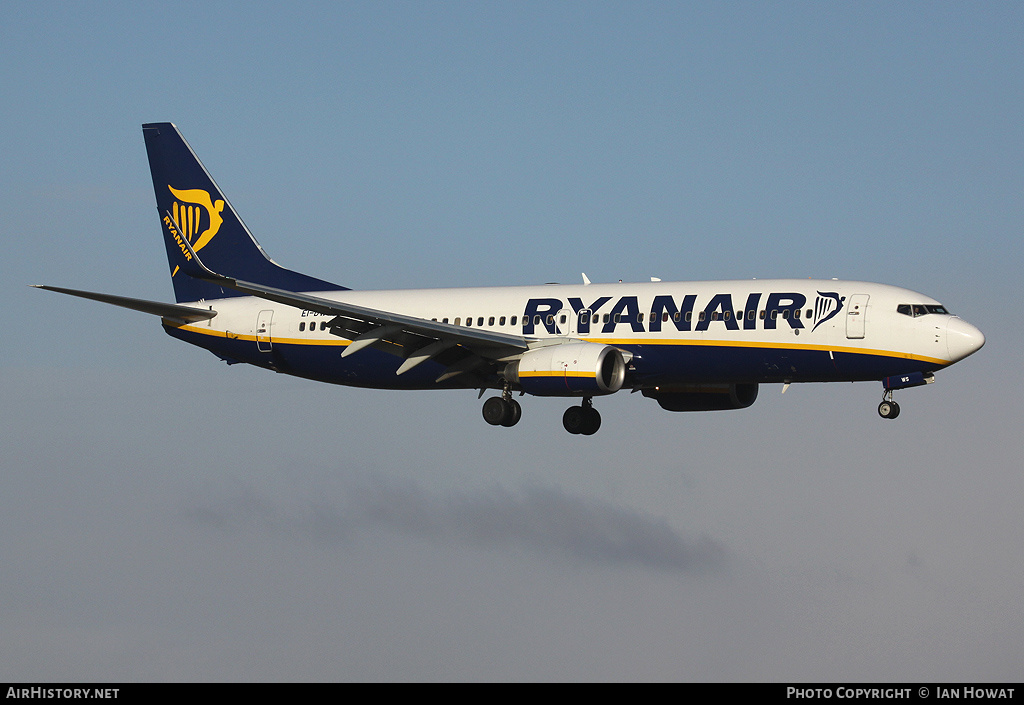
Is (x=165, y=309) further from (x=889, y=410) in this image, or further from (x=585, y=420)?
(x=889, y=410)

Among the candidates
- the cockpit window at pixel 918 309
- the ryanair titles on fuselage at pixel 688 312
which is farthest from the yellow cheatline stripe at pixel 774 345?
the cockpit window at pixel 918 309

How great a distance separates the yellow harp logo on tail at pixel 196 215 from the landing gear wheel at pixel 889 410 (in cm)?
2938

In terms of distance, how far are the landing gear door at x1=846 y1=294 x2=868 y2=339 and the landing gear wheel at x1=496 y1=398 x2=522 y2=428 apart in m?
12.2

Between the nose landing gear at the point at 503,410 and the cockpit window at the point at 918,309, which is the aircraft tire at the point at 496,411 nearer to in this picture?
the nose landing gear at the point at 503,410

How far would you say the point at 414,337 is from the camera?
48.8 m

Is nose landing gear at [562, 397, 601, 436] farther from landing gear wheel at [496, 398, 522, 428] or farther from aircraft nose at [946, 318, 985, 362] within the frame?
aircraft nose at [946, 318, 985, 362]

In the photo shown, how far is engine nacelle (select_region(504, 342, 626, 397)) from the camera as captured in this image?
45094 mm

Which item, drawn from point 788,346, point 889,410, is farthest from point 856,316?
point 889,410

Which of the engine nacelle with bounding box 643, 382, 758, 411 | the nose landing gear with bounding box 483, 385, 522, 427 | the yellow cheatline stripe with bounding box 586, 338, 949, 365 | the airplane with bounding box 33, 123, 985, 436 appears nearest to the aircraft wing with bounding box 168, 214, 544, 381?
the airplane with bounding box 33, 123, 985, 436

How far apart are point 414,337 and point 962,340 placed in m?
18.5

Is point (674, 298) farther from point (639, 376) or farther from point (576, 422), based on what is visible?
point (576, 422)

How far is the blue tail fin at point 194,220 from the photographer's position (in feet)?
192

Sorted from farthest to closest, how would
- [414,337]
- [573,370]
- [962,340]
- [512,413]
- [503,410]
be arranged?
1. [512,413]
2. [503,410]
3. [414,337]
4. [573,370]
5. [962,340]
